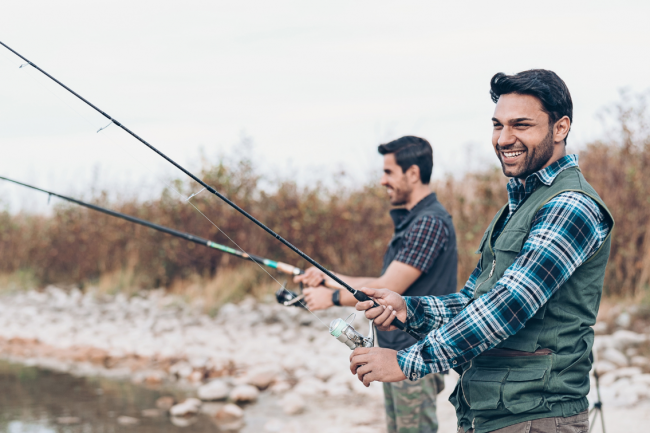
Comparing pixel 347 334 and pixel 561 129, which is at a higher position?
pixel 561 129

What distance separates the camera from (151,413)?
17.9ft

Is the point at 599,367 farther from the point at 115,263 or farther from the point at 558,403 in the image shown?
the point at 115,263

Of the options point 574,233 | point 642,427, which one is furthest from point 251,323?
point 574,233

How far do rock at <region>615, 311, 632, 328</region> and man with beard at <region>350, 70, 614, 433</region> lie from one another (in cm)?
528

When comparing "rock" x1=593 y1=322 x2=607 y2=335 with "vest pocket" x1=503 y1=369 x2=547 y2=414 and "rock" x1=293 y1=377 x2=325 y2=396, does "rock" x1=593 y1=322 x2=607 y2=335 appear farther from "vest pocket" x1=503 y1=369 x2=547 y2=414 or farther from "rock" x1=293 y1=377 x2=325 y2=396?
"vest pocket" x1=503 y1=369 x2=547 y2=414

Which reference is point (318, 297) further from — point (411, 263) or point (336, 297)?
point (411, 263)

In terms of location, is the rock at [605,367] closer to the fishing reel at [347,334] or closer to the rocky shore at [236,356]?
the rocky shore at [236,356]

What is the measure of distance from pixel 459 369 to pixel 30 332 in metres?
8.21

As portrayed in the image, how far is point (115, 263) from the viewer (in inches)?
443

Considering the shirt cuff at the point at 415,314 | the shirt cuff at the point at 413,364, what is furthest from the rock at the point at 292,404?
the shirt cuff at the point at 413,364

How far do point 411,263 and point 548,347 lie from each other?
1357 mm

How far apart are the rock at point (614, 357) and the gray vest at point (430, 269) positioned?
3307 mm

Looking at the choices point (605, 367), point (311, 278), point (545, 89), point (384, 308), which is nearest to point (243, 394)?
point (311, 278)

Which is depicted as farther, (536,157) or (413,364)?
(536,157)
